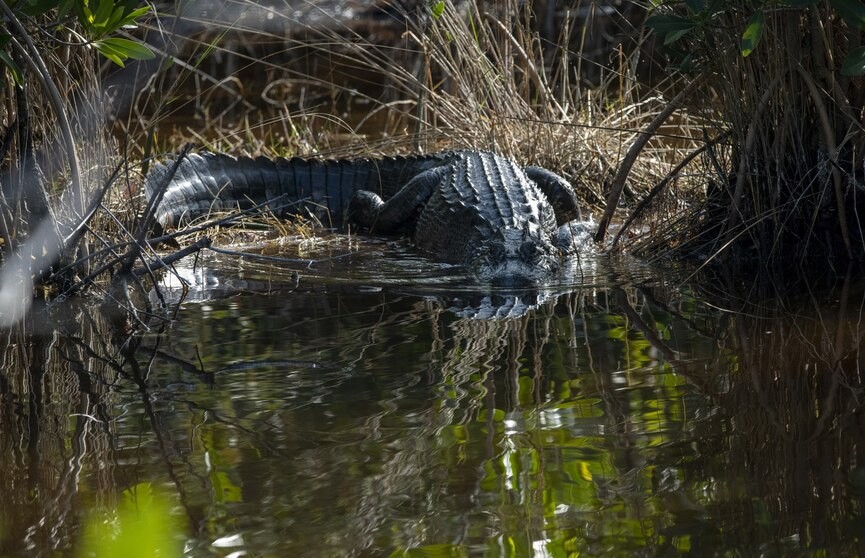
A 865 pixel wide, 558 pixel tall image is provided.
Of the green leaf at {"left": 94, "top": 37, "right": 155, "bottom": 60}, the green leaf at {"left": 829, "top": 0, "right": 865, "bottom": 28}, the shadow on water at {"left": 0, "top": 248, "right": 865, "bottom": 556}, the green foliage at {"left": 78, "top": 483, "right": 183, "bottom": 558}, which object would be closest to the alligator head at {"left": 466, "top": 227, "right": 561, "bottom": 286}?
the shadow on water at {"left": 0, "top": 248, "right": 865, "bottom": 556}

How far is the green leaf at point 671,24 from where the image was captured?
3859 millimetres

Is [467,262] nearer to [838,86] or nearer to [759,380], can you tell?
[838,86]

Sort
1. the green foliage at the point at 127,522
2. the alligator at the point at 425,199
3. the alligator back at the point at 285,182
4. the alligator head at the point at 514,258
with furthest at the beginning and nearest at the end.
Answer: the alligator back at the point at 285,182 → the alligator at the point at 425,199 → the alligator head at the point at 514,258 → the green foliage at the point at 127,522

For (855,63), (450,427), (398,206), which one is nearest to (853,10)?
(855,63)

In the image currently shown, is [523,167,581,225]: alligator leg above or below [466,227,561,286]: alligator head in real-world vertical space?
above

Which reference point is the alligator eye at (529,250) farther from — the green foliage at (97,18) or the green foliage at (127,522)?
the green foliage at (127,522)

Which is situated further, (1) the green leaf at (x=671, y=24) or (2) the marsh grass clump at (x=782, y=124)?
(2) the marsh grass clump at (x=782, y=124)

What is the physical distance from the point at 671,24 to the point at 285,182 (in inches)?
120

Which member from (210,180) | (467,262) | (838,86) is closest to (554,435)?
(838,86)

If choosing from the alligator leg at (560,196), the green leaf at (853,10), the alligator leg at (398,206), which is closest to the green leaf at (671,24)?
the green leaf at (853,10)

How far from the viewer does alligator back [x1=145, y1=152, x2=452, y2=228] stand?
5988 mm

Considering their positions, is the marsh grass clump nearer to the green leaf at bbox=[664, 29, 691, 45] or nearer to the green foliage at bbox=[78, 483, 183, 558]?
the green leaf at bbox=[664, 29, 691, 45]

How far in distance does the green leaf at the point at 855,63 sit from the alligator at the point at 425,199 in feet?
4.77

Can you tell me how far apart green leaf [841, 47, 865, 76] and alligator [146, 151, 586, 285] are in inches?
57.2
